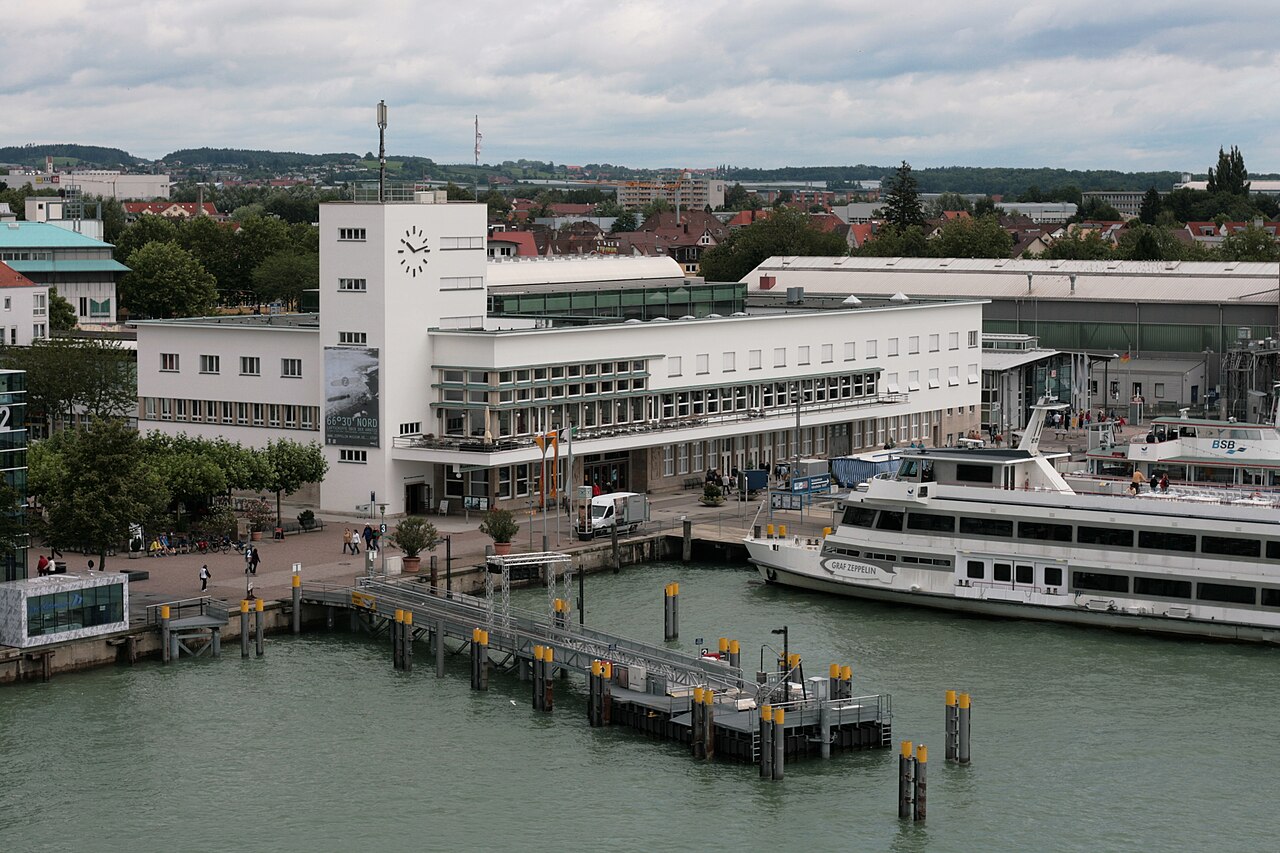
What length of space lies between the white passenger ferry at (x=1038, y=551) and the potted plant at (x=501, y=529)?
689 cm

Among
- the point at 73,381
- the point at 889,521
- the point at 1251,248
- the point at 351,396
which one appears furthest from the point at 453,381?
the point at 1251,248

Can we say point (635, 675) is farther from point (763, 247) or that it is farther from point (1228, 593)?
point (763, 247)

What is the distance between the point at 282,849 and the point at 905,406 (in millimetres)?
48425

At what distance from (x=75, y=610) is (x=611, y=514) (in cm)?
1958

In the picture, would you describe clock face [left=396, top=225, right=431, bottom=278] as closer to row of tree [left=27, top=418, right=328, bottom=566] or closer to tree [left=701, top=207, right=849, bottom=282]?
row of tree [left=27, top=418, right=328, bottom=566]

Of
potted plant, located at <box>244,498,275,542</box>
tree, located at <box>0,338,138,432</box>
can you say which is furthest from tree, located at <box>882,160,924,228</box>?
potted plant, located at <box>244,498,275,542</box>

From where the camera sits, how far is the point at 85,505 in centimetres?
5225

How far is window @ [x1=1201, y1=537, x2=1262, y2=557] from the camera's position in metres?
51.6

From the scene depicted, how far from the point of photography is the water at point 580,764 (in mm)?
36219

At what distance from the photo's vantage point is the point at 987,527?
54.7 m

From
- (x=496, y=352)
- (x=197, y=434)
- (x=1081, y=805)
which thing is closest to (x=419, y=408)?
(x=496, y=352)

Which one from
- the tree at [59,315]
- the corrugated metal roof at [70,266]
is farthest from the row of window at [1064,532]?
the corrugated metal roof at [70,266]

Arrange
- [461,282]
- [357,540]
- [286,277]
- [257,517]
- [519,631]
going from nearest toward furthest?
[519,631] < [357,540] < [257,517] < [461,282] < [286,277]

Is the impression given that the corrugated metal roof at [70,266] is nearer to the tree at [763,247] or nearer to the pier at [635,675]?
the tree at [763,247]
